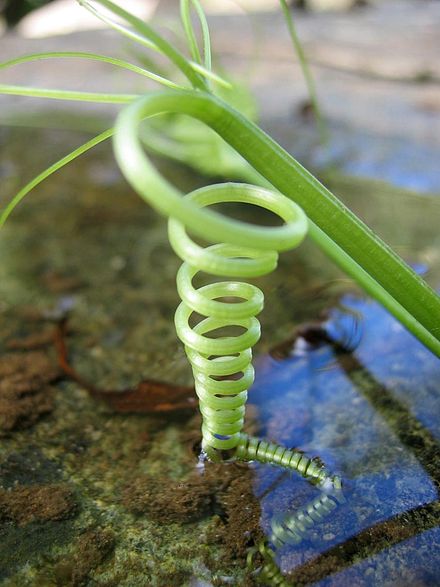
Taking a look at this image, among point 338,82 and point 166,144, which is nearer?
point 166,144

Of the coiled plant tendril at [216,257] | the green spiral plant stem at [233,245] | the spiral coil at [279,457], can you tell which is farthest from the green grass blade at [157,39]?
the spiral coil at [279,457]

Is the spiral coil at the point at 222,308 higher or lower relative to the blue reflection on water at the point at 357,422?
higher

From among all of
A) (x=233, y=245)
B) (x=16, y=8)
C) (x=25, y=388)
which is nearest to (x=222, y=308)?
(x=233, y=245)

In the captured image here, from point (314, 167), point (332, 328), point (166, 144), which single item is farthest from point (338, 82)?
point (332, 328)

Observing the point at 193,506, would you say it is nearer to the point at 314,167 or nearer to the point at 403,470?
the point at 403,470

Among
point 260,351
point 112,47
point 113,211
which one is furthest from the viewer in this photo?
point 112,47

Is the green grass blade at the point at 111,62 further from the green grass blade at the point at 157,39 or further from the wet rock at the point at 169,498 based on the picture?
the wet rock at the point at 169,498

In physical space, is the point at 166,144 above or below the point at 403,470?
below
